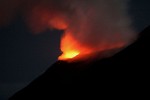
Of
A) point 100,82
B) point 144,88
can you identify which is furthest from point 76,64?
point 144,88

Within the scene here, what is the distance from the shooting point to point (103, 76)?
4000cm

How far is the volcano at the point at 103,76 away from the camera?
3541 centimetres

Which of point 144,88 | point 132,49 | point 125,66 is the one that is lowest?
point 144,88

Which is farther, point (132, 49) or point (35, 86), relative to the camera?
point (35, 86)

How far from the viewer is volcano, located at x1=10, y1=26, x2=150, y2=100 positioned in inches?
1394

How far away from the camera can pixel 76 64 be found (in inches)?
2156

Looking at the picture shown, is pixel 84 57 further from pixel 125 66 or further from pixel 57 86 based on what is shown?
pixel 125 66

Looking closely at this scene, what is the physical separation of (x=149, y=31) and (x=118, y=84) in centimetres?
1790

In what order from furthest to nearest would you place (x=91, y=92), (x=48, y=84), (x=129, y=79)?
(x=48, y=84) < (x=91, y=92) < (x=129, y=79)

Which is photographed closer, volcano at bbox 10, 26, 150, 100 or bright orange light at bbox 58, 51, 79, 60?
volcano at bbox 10, 26, 150, 100

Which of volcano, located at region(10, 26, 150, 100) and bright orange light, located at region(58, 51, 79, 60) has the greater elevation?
bright orange light, located at region(58, 51, 79, 60)

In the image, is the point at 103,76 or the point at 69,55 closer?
the point at 103,76

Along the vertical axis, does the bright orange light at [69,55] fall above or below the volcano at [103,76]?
above

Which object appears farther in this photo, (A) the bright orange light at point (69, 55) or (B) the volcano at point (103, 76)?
(A) the bright orange light at point (69, 55)
